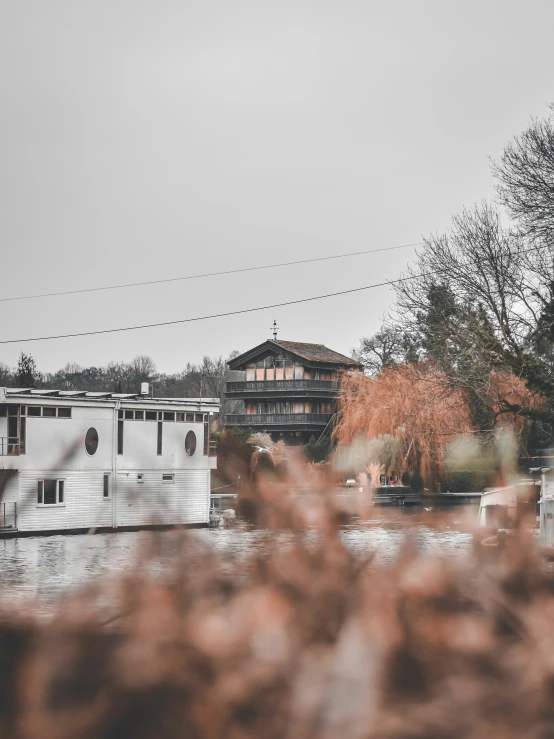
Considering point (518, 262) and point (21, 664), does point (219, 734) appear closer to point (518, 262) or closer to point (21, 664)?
point (21, 664)

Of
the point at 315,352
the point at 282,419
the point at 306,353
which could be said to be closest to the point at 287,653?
the point at 282,419

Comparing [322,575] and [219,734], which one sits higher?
[322,575]

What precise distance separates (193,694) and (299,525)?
2.25 feet

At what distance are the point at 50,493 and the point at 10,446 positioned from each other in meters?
2.53

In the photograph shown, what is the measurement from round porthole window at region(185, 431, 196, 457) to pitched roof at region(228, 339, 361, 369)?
35125 mm

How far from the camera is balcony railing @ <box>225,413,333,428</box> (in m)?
80.9

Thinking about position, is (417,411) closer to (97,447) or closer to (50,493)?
(97,447)

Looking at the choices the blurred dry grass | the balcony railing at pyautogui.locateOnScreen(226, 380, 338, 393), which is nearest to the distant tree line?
the balcony railing at pyautogui.locateOnScreen(226, 380, 338, 393)

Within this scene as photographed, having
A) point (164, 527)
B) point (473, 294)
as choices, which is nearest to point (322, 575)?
point (164, 527)

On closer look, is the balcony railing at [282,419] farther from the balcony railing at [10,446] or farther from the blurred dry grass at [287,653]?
the blurred dry grass at [287,653]

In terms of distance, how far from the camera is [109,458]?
4516cm

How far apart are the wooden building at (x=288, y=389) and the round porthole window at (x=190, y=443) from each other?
106ft

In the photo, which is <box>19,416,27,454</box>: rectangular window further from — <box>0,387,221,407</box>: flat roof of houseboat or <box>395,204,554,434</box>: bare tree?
<box>395,204,554,434</box>: bare tree

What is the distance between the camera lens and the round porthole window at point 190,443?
4844cm
